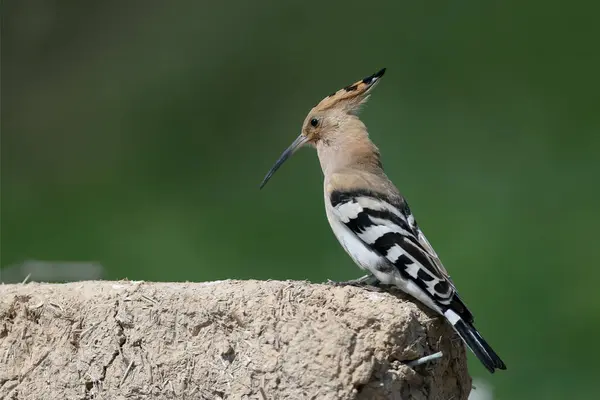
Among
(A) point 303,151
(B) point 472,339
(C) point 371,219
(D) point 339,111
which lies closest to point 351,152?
(D) point 339,111

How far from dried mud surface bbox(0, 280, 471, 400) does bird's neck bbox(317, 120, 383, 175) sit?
0.52 m

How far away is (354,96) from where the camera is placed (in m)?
2.49

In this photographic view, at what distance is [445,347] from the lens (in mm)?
1957

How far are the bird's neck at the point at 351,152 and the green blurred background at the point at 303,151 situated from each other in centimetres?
138

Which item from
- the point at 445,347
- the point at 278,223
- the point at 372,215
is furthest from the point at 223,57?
the point at 445,347

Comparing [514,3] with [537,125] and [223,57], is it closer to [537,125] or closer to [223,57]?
[537,125]

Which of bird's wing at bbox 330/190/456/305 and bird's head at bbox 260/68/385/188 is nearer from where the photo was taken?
bird's wing at bbox 330/190/456/305

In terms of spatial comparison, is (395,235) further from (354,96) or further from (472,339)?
(354,96)

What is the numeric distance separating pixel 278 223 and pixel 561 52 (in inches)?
53.0

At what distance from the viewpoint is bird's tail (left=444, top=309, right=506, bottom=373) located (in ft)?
6.21

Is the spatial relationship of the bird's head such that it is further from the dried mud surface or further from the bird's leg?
the dried mud surface

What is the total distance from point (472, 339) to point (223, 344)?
0.45 meters

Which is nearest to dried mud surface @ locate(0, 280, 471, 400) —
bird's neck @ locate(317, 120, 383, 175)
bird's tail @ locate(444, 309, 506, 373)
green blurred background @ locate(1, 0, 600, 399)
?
bird's tail @ locate(444, 309, 506, 373)

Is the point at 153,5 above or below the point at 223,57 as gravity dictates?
above
